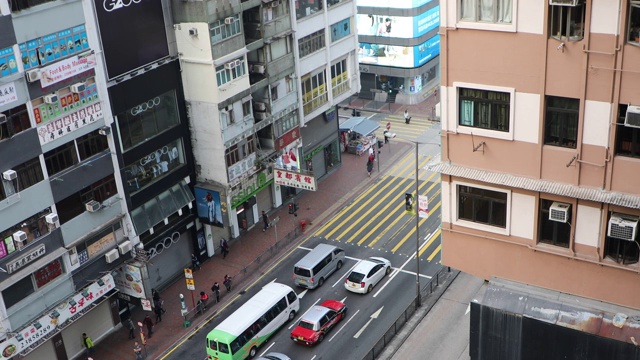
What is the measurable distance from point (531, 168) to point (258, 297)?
28466mm

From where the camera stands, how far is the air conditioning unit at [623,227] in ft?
82.7

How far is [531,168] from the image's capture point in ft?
87.7

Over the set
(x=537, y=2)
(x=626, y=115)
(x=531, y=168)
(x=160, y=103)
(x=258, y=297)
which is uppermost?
(x=537, y=2)

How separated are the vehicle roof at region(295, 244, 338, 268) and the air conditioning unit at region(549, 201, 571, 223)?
30338 mm

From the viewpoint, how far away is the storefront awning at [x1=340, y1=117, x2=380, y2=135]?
257 feet

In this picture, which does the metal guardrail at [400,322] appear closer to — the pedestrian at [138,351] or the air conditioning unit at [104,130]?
the pedestrian at [138,351]

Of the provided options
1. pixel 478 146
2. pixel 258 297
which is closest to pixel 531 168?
pixel 478 146

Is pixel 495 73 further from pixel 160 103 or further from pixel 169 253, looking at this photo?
pixel 169 253

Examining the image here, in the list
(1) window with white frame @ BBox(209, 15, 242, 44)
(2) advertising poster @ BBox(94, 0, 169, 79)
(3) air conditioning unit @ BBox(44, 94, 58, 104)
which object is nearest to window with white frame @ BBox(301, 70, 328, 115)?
(1) window with white frame @ BBox(209, 15, 242, 44)

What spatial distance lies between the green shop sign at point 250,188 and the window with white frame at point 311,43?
10.9 meters

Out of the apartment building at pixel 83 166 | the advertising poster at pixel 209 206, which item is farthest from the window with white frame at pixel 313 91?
the apartment building at pixel 83 166

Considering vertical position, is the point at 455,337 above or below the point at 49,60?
below

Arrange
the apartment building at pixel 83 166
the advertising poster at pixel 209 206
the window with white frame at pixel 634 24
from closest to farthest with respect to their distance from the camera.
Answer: the window with white frame at pixel 634 24 → the apartment building at pixel 83 166 → the advertising poster at pixel 209 206

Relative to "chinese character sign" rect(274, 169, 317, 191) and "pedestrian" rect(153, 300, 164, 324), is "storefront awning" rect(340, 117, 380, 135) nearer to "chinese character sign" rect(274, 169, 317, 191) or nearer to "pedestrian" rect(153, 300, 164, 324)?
"chinese character sign" rect(274, 169, 317, 191)
